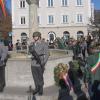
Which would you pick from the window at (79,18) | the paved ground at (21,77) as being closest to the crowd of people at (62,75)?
the paved ground at (21,77)

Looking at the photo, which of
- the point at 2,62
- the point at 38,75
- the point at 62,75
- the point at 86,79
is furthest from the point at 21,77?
the point at 86,79

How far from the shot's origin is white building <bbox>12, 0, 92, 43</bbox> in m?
73.9

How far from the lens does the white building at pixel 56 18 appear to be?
7394cm

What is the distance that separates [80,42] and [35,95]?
40.3 ft

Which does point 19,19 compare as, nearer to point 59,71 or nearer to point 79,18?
point 79,18

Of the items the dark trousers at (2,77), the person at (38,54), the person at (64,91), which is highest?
the person at (38,54)

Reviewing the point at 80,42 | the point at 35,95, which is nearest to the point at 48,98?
the point at 35,95

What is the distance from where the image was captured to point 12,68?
13156 millimetres

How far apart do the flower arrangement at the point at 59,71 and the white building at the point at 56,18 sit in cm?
6011

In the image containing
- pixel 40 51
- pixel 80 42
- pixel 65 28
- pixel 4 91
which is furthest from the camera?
pixel 65 28

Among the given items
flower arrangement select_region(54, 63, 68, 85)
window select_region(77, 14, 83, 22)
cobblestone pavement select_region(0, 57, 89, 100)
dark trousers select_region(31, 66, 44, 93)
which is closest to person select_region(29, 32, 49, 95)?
dark trousers select_region(31, 66, 44, 93)

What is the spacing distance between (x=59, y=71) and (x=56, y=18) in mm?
61716

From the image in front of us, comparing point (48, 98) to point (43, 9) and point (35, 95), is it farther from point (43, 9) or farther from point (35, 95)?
point (43, 9)

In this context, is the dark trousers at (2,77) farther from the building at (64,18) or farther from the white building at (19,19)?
the white building at (19,19)
